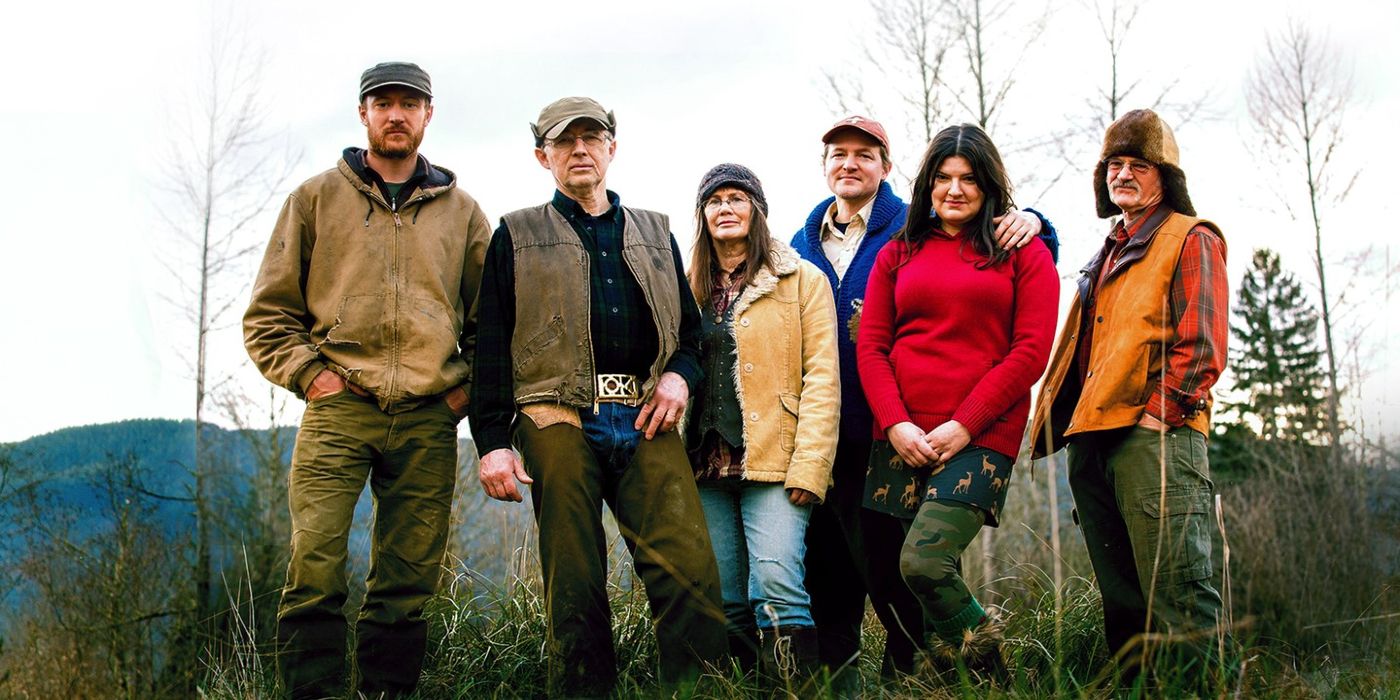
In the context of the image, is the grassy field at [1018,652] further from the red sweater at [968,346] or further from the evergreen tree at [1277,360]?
the evergreen tree at [1277,360]

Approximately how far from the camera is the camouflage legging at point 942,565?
3279mm

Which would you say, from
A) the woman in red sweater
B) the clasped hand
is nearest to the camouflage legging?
the woman in red sweater

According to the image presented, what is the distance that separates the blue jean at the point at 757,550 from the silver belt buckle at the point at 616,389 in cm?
42

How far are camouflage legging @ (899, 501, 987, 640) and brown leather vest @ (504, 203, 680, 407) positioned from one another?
101cm

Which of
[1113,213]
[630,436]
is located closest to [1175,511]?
[1113,213]

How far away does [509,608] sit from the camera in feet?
14.6

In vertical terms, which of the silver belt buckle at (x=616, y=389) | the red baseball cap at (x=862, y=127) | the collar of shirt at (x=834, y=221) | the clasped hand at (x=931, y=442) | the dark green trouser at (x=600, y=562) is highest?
the red baseball cap at (x=862, y=127)

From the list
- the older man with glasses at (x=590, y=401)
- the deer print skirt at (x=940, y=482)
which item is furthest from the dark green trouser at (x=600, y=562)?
the deer print skirt at (x=940, y=482)

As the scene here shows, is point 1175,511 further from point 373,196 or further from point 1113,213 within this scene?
point 373,196

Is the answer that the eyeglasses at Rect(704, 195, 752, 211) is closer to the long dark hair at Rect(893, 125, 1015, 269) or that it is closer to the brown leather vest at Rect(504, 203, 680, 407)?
the brown leather vest at Rect(504, 203, 680, 407)

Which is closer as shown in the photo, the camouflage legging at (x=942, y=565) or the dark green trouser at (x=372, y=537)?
the camouflage legging at (x=942, y=565)

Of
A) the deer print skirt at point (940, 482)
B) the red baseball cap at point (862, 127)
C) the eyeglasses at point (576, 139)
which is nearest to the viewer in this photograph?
the deer print skirt at point (940, 482)

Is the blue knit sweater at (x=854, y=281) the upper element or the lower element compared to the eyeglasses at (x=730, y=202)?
lower

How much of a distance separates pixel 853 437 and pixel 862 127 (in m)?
1.20
